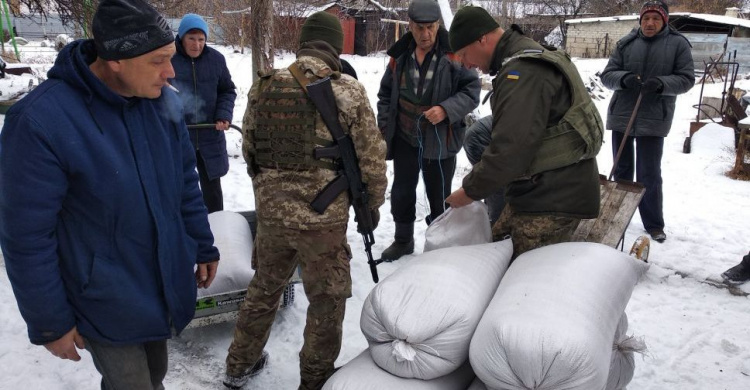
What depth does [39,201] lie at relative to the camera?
58.2 inches

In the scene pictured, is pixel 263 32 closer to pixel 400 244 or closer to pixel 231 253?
pixel 400 244

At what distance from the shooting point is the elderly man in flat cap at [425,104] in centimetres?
380

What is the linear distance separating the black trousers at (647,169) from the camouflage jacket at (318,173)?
3205mm

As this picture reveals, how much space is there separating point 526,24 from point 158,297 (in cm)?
3527

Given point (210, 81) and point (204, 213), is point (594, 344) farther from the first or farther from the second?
point (210, 81)

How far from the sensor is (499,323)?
1.84m

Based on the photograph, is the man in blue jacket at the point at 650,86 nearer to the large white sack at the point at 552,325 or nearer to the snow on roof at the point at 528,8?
the large white sack at the point at 552,325

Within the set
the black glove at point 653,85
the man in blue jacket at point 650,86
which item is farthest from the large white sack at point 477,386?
the black glove at point 653,85

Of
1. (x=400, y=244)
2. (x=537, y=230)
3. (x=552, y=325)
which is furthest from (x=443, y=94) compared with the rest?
(x=552, y=325)

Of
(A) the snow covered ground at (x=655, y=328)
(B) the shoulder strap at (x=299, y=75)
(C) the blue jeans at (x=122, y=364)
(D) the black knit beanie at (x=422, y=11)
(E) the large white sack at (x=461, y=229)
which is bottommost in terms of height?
(A) the snow covered ground at (x=655, y=328)

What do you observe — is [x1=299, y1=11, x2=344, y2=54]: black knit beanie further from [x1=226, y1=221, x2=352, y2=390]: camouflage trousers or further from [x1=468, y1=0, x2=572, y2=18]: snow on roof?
[x1=468, y1=0, x2=572, y2=18]: snow on roof

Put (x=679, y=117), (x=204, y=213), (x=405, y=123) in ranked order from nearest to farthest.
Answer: (x=204, y=213)
(x=405, y=123)
(x=679, y=117)

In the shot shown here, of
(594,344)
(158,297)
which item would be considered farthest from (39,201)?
(594,344)

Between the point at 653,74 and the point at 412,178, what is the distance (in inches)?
90.9
